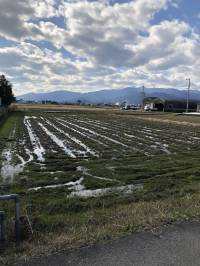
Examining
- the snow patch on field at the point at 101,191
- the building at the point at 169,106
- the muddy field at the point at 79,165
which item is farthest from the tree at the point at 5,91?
the snow patch on field at the point at 101,191

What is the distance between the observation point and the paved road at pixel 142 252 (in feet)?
13.0

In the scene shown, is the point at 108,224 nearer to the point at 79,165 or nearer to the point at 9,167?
the point at 79,165

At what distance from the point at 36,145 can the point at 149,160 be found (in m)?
6.80

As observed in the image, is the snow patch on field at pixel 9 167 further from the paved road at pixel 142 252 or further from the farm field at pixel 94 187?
the paved road at pixel 142 252

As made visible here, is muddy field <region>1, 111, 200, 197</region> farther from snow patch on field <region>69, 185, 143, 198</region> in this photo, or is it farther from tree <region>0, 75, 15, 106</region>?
tree <region>0, 75, 15, 106</region>

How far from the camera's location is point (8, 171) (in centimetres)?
A: 1073

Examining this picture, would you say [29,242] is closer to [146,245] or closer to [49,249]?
[49,249]

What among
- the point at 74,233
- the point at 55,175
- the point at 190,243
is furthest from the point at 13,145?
the point at 190,243

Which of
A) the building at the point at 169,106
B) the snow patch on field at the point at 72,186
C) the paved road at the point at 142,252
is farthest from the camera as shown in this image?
the building at the point at 169,106

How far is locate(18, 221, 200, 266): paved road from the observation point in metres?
3.95

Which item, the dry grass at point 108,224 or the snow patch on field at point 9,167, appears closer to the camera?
the dry grass at point 108,224

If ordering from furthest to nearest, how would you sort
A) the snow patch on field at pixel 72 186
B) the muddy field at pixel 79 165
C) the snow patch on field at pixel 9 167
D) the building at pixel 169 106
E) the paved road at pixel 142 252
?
the building at pixel 169 106 → the snow patch on field at pixel 9 167 → the muddy field at pixel 79 165 → the snow patch on field at pixel 72 186 → the paved road at pixel 142 252

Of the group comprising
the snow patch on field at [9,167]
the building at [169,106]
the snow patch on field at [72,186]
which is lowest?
the snow patch on field at [72,186]

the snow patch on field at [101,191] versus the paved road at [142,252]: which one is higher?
the paved road at [142,252]
